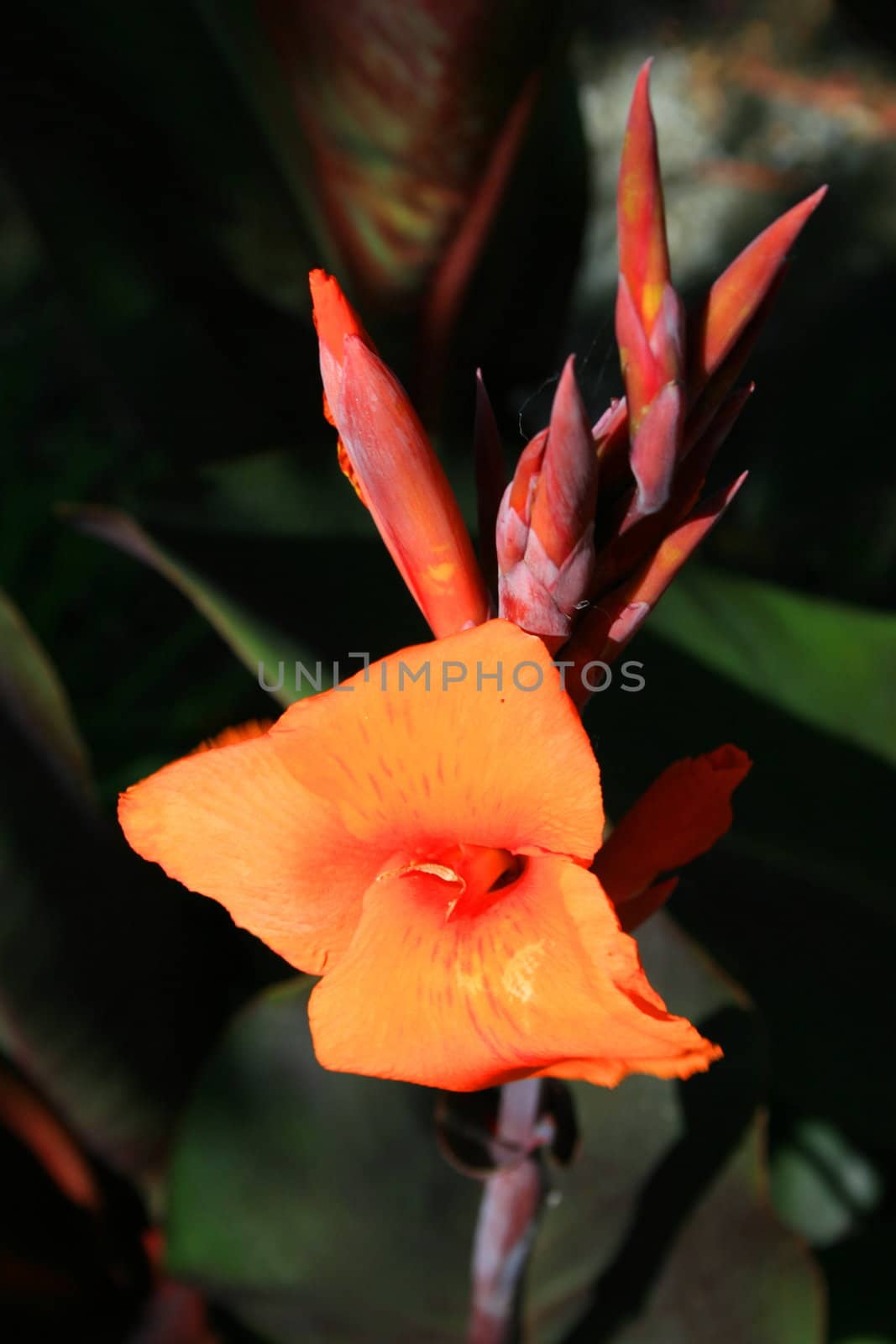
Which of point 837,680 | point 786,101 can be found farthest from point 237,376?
point 786,101

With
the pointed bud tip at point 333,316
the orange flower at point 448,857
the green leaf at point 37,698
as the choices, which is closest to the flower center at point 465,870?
the orange flower at point 448,857

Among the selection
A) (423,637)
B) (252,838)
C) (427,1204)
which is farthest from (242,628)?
(427,1204)

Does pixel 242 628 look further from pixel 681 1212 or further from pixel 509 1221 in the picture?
pixel 681 1212

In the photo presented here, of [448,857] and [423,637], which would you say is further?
[423,637]

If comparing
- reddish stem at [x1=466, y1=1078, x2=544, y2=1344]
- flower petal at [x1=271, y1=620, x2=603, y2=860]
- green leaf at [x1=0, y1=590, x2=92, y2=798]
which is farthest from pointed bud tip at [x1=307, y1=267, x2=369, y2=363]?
green leaf at [x1=0, y1=590, x2=92, y2=798]

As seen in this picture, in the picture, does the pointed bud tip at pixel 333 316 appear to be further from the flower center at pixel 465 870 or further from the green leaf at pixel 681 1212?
the green leaf at pixel 681 1212
